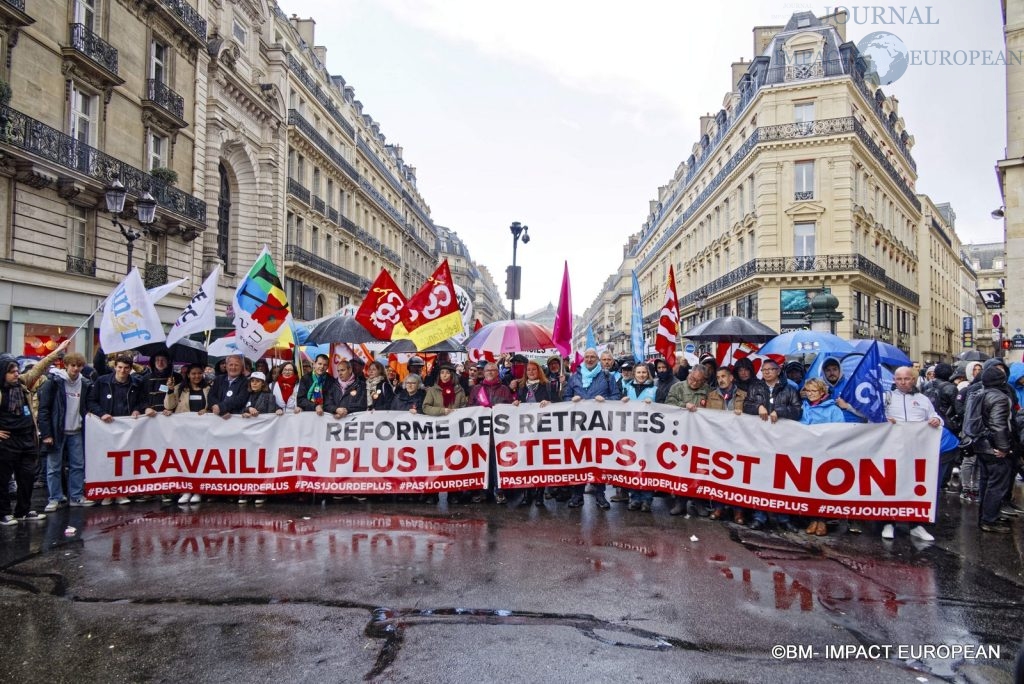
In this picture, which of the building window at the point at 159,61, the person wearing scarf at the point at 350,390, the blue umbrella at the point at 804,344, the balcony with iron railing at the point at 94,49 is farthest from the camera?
the building window at the point at 159,61

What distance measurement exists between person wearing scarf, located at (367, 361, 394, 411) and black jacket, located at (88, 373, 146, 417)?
9.40 feet

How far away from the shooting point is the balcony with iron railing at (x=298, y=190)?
108 feet

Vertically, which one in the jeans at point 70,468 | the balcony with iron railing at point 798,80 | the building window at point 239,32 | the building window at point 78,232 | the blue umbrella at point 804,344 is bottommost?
the jeans at point 70,468

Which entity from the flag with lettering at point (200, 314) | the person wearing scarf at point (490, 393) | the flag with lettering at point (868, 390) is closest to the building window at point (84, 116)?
the flag with lettering at point (200, 314)

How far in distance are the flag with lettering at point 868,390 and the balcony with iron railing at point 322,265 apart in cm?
2609

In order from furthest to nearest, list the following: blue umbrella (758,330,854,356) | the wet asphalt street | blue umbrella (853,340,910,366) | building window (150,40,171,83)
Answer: building window (150,40,171,83) → blue umbrella (853,340,910,366) → blue umbrella (758,330,854,356) → the wet asphalt street

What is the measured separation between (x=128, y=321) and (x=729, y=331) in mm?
8607

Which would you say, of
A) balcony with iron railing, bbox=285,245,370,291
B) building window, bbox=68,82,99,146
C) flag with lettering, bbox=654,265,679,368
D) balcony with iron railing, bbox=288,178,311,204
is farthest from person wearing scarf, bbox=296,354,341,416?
balcony with iron railing, bbox=288,178,311,204

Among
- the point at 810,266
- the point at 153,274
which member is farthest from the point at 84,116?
the point at 810,266

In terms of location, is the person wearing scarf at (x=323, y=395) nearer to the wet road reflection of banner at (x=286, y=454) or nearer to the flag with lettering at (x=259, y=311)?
the wet road reflection of banner at (x=286, y=454)

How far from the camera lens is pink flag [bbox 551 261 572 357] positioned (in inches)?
367

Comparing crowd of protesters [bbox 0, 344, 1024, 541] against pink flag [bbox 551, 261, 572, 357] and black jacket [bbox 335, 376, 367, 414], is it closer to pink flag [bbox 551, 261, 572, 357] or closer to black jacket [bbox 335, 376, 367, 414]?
black jacket [bbox 335, 376, 367, 414]

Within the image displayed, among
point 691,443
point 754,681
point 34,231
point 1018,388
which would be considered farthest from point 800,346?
point 34,231

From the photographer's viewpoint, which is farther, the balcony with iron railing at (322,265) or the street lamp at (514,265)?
the balcony with iron railing at (322,265)
